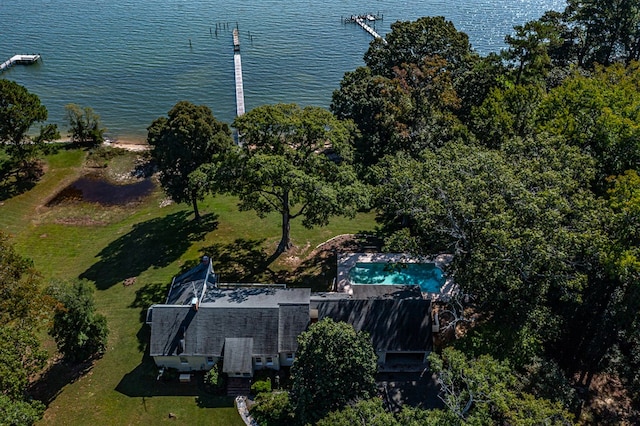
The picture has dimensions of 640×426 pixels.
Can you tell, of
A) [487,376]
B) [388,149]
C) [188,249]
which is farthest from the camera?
[388,149]

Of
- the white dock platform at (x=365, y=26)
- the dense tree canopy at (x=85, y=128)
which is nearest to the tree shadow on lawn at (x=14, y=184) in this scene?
the dense tree canopy at (x=85, y=128)

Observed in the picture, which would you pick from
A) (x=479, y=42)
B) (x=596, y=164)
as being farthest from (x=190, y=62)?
(x=596, y=164)

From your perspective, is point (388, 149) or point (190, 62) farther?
point (190, 62)

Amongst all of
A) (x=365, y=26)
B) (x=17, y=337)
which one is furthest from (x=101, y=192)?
(x=365, y=26)

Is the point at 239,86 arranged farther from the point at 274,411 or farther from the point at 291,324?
the point at 274,411

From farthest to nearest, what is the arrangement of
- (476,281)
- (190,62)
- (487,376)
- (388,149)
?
1. (190,62)
2. (388,149)
3. (476,281)
4. (487,376)

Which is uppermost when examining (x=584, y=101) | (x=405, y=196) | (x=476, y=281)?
(x=584, y=101)

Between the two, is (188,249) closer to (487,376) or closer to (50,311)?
(50,311)
